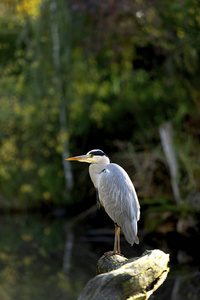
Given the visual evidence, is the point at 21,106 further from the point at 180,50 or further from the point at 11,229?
the point at 180,50

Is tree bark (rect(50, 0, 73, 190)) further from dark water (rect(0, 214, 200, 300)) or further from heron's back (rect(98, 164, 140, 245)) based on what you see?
heron's back (rect(98, 164, 140, 245))

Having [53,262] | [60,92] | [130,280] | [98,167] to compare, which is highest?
[60,92]

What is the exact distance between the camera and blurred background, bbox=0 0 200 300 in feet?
24.8

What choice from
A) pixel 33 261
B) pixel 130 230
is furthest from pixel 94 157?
pixel 33 261

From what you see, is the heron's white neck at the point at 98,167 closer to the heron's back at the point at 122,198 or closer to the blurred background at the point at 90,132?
the heron's back at the point at 122,198

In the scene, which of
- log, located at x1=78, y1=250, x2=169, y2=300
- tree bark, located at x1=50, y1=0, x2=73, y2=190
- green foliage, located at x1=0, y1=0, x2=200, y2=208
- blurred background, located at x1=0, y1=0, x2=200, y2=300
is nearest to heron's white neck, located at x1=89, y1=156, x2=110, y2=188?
log, located at x1=78, y1=250, x2=169, y2=300

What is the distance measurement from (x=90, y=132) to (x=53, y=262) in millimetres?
4569

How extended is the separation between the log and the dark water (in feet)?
9.71

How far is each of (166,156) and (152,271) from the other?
246 inches

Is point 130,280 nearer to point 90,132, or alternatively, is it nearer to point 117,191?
point 117,191

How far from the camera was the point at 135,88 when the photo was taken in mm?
10312

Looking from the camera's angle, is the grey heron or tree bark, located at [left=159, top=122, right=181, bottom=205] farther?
tree bark, located at [left=159, top=122, right=181, bottom=205]

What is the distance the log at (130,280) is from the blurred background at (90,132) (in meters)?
3.22

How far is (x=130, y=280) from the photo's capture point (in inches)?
92.0
